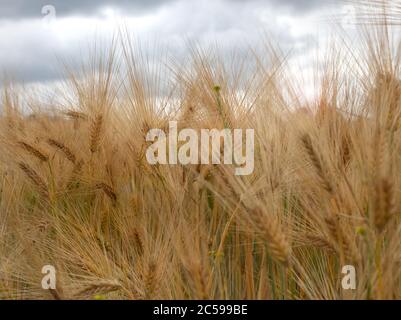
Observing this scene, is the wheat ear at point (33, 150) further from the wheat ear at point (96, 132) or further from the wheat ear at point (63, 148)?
Answer: the wheat ear at point (96, 132)

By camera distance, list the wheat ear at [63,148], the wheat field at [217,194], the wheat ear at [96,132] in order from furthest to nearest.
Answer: the wheat ear at [63,148] < the wheat ear at [96,132] < the wheat field at [217,194]

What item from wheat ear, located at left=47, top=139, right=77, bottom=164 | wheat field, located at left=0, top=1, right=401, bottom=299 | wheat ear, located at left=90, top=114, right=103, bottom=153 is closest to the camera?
wheat field, located at left=0, top=1, right=401, bottom=299

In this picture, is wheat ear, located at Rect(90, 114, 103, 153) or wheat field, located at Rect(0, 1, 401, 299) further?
wheat ear, located at Rect(90, 114, 103, 153)

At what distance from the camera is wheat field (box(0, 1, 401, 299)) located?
4.17 feet

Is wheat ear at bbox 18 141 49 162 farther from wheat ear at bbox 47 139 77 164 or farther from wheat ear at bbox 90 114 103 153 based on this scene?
wheat ear at bbox 90 114 103 153

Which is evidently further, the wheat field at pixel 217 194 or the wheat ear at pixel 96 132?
the wheat ear at pixel 96 132

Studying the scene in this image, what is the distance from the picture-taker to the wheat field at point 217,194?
127 cm

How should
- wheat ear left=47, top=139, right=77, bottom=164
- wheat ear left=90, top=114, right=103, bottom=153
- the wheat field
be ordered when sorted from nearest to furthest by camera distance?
the wheat field, wheat ear left=90, top=114, right=103, bottom=153, wheat ear left=47, top=139, right=77, bottom=164

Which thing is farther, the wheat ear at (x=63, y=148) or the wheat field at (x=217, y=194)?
the wheat ear at (x=63, y=148)

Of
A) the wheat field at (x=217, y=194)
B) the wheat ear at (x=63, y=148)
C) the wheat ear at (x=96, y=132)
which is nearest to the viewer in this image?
the wheat field at (x=217, y=194)

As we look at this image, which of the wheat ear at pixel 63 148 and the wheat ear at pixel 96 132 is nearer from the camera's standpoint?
→ the wheat ear at pixel 96 132

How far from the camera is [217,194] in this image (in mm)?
1302
